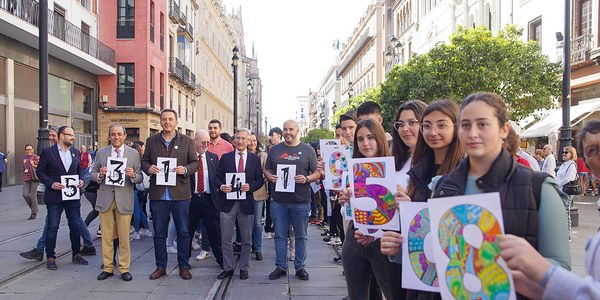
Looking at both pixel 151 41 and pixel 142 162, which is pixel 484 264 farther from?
pixel 151 41

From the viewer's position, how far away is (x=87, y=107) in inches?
1110

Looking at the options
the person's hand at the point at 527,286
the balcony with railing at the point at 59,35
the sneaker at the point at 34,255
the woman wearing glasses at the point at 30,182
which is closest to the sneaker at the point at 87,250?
the sneaker at the point at 34,255

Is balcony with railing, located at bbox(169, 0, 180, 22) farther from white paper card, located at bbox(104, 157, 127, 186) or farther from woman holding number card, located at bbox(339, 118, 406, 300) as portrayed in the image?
woman holding number card, located at bbox(339, 118, 406, 300)

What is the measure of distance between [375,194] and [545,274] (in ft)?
5.94

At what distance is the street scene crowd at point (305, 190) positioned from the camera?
197cm

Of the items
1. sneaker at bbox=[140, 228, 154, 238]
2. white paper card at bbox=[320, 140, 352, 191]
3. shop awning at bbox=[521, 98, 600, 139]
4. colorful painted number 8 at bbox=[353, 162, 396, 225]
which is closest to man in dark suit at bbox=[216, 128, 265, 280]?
white paper card at bbox=[320, 140, 352, 191]

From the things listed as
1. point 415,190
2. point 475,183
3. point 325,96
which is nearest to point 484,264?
point 475,183

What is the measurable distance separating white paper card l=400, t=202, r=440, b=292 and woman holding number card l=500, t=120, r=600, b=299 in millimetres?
813

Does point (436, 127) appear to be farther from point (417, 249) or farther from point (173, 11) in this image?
point (173, 11)

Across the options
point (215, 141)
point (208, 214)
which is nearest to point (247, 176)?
point (208, 214)

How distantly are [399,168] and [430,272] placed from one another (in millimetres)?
1287

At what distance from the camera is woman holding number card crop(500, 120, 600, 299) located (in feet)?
4.88

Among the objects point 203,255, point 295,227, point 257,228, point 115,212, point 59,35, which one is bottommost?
point 203,255

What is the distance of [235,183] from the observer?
6816 millimetres
